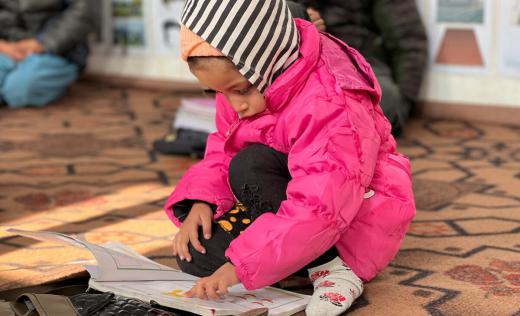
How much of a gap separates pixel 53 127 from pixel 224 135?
2.11 meters

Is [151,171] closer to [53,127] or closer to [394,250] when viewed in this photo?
[53,127]

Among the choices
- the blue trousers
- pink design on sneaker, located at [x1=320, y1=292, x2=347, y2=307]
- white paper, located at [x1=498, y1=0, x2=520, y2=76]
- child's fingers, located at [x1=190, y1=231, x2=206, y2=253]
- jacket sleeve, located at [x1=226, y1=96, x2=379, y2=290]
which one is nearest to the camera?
jacket sleeve, located at [x1=226, y1=96, x2=379, y2=290]

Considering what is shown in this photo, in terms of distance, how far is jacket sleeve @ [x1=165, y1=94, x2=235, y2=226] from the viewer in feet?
5.44

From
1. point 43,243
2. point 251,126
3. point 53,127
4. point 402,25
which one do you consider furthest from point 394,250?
point 53,127

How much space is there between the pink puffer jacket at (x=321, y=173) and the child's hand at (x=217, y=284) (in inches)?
0.7

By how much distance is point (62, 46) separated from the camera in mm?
4219

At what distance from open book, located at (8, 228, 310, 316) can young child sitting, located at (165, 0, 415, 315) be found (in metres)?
0.03

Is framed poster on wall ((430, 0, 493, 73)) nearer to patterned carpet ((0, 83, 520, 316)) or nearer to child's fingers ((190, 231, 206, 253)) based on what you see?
patterned carpet ((0, 83, 520, 316))

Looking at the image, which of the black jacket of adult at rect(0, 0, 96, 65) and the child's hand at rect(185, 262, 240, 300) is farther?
the black jacket of adult at rect(0, 0, 96, 65)

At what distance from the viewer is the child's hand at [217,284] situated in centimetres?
139

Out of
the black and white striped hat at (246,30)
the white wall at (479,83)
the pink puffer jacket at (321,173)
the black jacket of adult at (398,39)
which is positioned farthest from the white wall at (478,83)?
the black and white striped hat at (246,30)

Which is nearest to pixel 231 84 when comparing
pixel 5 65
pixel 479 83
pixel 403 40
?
pixel 403 40

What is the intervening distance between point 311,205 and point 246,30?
0.98ft

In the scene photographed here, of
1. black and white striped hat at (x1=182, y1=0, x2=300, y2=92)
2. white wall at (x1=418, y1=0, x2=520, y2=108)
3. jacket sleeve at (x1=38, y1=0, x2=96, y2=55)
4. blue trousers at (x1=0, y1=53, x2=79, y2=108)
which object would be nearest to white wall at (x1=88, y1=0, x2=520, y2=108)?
white wall at (x1=418, y1=0, x2=520, y2=108)
